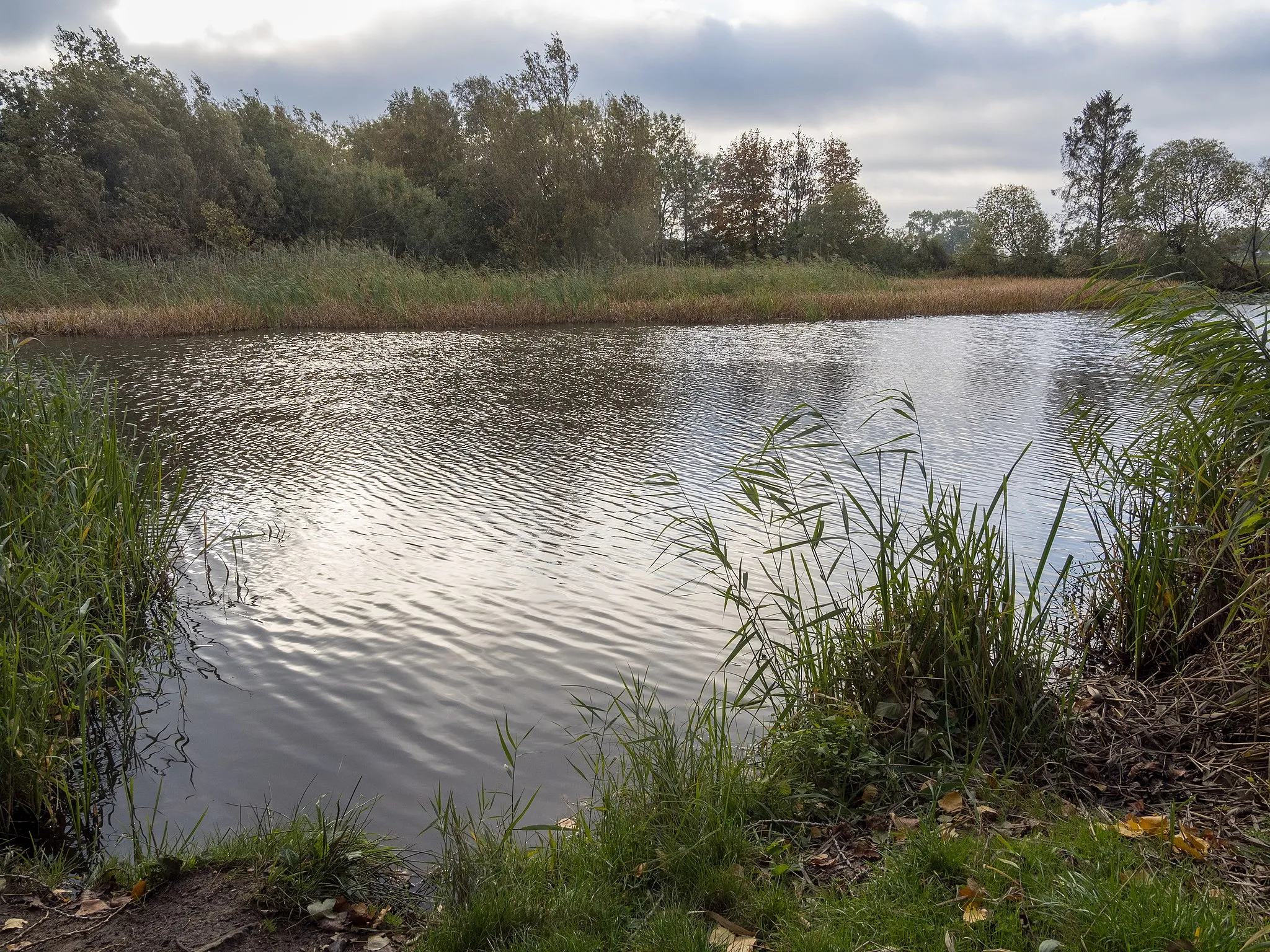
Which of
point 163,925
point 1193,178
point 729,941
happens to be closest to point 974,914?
point 729,941

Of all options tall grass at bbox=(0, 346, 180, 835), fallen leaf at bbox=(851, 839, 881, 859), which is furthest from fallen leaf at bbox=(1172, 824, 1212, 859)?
tall grass at bbox=(0, 346, 180, 835)

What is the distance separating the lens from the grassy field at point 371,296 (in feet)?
66.0

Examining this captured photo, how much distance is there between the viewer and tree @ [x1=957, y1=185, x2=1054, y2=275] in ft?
154

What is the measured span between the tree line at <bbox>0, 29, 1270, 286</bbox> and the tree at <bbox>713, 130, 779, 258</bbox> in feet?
0.34

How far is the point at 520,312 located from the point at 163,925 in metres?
20.9

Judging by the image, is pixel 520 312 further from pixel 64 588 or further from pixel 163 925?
pixel 163 925

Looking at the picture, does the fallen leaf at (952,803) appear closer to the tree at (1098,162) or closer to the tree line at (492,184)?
the tree line at (492,184)

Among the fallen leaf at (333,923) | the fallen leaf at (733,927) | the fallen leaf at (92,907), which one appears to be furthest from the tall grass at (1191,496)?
the fallen leaf at (92,907)

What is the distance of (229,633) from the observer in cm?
473

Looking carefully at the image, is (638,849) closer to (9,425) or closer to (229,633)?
(229,633)

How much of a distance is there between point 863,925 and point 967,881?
1.10 ft

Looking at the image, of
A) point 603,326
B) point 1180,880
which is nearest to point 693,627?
point 1180,880

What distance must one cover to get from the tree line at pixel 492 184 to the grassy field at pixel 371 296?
13.5ft

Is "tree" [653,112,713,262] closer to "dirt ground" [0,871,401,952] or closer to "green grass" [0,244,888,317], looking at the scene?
"green grass" [0,244,888,317]
